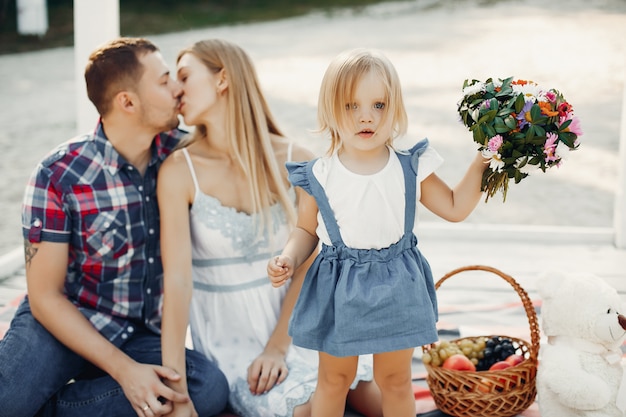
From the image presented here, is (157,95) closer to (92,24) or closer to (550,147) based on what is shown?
(550,147)

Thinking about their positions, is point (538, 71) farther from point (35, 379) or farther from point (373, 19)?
point (35, 379)

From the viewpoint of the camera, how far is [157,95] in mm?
2572

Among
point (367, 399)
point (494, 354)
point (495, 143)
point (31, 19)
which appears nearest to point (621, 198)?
point (494, 354)

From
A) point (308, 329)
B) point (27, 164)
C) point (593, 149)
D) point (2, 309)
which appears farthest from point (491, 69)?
point (308, 329)

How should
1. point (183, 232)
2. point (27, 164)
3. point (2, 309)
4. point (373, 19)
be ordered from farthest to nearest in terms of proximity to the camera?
point (373, 19)
point (27, 164)
point (2, 309)
point (183, 232)

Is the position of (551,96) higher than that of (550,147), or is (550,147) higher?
(551,96)

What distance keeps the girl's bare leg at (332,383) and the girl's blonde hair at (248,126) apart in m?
0.56

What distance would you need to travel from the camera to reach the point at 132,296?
8.57 ft

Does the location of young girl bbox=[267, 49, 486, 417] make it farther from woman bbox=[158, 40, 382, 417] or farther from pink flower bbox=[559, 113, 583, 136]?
woman bbox=[158, 40, 382, 417]

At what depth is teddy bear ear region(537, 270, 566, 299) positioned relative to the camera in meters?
2.43

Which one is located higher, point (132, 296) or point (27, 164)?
point (132, 296)

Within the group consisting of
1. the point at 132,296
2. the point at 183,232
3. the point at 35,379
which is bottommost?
the point at 35,379

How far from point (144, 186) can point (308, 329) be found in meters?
0.82

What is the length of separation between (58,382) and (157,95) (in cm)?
93
